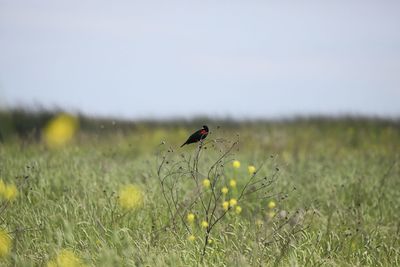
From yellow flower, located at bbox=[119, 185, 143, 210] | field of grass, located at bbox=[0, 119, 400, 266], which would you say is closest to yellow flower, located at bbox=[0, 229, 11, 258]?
field of grass, located at bbox=[0, 119, 400, 266]

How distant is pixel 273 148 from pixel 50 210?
338 inches

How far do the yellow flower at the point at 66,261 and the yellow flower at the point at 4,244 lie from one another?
0.38 metres

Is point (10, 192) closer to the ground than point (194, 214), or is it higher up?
higher up

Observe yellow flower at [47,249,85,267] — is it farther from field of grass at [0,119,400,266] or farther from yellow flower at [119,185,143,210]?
yellow flower at [119,185,143,210]

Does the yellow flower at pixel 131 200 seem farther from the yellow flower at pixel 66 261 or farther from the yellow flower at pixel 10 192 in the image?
the yellow flower at pixel 66 261

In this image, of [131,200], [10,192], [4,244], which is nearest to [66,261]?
[4,244]

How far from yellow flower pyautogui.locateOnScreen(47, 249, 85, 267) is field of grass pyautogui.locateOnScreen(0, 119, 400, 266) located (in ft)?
0.05

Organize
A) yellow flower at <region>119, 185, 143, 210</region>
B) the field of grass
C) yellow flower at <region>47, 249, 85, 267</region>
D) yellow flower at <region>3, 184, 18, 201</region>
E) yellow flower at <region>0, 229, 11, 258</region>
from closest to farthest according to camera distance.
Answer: yellow flower at <region>47, 249, 85, 267</region>, yellow flower at <region>0, 229, 11, 258</region>, the field of grass, yellow flower at <region>3, 184, 18, 201</region>, yellow flower at <region>119, 185, 143, 210</region>

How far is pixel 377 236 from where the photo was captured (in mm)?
5324

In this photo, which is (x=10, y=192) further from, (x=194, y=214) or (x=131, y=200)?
(x=194, y=214)

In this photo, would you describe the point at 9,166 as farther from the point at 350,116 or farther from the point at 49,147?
the point at 350,116

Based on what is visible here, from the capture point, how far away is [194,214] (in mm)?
5023

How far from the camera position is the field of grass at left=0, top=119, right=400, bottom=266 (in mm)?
3887

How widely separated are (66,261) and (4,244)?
2.64 feet
